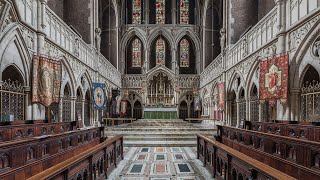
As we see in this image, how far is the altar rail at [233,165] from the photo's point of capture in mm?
2962

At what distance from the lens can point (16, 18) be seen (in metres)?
8.46

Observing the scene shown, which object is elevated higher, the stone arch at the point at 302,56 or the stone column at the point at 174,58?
the stone column at the point at 174,58

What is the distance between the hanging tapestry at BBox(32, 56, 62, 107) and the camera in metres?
9.43

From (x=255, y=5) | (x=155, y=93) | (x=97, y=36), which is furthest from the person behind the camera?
(x=155, y=93)

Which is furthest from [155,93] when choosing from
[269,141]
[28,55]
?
[269,141]

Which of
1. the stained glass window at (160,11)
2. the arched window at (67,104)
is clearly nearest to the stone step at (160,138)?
the arched window at (67,104)

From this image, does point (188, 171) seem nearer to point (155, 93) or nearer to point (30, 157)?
point (30, 157)

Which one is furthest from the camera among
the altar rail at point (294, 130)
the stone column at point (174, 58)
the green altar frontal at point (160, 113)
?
the stone column at point (174, 58)

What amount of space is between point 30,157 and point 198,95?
23888 mm

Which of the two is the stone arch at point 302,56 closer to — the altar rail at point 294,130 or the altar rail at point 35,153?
the altar rail at point 294,130

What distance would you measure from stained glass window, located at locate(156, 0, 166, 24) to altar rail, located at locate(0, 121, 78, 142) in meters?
22.3

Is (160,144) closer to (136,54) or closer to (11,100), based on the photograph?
(11,100)

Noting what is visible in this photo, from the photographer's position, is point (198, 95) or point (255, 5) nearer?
point (255, 5)

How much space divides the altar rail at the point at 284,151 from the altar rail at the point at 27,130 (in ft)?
16.3
